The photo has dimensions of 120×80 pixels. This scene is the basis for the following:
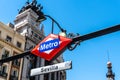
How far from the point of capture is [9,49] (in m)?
44.0

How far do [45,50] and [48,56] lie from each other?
1.10ft

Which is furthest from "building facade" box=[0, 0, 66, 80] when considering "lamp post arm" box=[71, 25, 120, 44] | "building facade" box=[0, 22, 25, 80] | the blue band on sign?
"lamp post arm" box=[71, 25, 120, 44]

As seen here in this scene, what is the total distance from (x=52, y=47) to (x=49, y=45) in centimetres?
19

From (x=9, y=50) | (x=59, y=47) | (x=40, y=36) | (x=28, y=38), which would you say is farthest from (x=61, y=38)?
(x=40, y=36)

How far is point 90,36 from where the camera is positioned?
8.56m

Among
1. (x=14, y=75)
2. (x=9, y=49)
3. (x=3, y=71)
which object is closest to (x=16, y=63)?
(x=14, y=75)

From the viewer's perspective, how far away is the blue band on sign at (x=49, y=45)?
9.01 metres

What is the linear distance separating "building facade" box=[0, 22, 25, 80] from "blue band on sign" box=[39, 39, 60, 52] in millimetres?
32966

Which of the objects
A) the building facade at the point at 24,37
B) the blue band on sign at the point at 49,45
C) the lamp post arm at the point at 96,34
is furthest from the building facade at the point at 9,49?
the lamp post arm at the point at 96,34

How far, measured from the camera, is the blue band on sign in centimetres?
901

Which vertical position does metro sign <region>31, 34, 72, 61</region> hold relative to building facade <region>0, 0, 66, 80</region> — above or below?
below

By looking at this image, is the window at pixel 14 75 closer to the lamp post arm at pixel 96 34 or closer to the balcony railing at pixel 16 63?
the balcony railing at pixel 16 63

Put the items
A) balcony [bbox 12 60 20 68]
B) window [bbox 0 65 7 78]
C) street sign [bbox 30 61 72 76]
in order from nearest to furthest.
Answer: street sign [bbox 30 61 72 76] < window [bbox 0 65 7 78] < balcony [bbox 12 60 20 68]

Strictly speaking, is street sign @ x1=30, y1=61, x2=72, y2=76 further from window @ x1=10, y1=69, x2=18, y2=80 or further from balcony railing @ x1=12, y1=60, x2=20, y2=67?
balcony railing @ x1=12, y1=60, x2=20, y2=67
